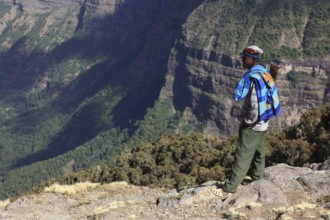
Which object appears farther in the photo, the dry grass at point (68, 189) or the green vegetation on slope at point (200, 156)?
the green vegetation on slope at point (200, 156)

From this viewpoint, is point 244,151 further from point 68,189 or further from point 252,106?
point 68,189

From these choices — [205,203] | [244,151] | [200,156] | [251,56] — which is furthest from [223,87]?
[251,56]

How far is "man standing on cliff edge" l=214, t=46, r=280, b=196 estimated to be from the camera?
12562 mm

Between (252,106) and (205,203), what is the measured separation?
9.99ft

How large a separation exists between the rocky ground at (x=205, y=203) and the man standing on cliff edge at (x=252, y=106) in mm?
796

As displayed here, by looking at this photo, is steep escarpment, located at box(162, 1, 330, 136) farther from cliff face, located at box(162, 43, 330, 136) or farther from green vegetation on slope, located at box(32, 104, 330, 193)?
green vegetation on slope, located at box(32, 104, 330, 193)

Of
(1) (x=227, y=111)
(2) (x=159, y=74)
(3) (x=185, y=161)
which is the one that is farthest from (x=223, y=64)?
(3) (x=185, y=161)

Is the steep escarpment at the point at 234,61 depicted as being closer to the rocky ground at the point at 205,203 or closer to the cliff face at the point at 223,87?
the cliff face at the point at 223,87

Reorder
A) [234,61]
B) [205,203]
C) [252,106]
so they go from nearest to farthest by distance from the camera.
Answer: [252,106], [205,203], [234,61]

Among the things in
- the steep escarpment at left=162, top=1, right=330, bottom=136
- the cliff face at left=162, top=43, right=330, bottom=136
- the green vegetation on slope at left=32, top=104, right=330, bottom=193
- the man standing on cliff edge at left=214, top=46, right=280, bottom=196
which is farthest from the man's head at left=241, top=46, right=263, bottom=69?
the steep escarpment at left=162, top=1, right=330, bottom=136

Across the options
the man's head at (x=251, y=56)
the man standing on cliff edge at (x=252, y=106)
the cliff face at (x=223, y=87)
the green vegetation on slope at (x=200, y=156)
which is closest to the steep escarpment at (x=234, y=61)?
the cliff face at (x=223, y=87)

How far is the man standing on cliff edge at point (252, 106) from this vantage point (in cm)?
1256

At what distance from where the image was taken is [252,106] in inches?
502

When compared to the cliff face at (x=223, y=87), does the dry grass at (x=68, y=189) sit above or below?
above
